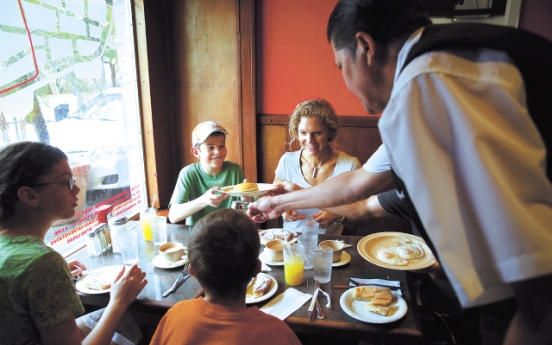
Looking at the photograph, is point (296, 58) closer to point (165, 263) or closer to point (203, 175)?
point (203, 175)

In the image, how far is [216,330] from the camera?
1142mm

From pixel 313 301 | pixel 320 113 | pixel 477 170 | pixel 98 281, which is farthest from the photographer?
pixel 320 113

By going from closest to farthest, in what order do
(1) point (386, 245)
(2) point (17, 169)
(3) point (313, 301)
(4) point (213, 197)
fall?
1. (2) point (17, 169)
2. (3) point (313, 301)
3. (1) point (386, 245)
4. (4) point (213, 197)

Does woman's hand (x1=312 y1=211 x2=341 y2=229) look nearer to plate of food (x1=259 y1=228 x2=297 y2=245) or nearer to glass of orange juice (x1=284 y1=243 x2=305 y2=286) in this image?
plate of food (x1=259 y1=228 x2=297 y2=245)

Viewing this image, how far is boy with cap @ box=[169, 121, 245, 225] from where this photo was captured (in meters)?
2.47

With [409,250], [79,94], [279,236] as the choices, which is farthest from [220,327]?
[79,94]

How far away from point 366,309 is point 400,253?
1.68 ft

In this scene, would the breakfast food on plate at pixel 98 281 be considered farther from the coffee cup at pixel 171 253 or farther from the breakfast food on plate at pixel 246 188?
the breakfast food on plate at pixel 246 188

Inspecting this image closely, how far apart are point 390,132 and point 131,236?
1610 millimetres

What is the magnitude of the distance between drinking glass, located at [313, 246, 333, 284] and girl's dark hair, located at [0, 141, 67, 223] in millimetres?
1213

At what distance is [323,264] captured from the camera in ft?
5.13

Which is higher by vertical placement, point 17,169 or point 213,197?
point 17,169

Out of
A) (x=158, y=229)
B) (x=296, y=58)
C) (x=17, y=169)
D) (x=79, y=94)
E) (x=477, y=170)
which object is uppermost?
(x=296, y=58)

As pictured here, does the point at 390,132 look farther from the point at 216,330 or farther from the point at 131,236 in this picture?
the point at 131,236
